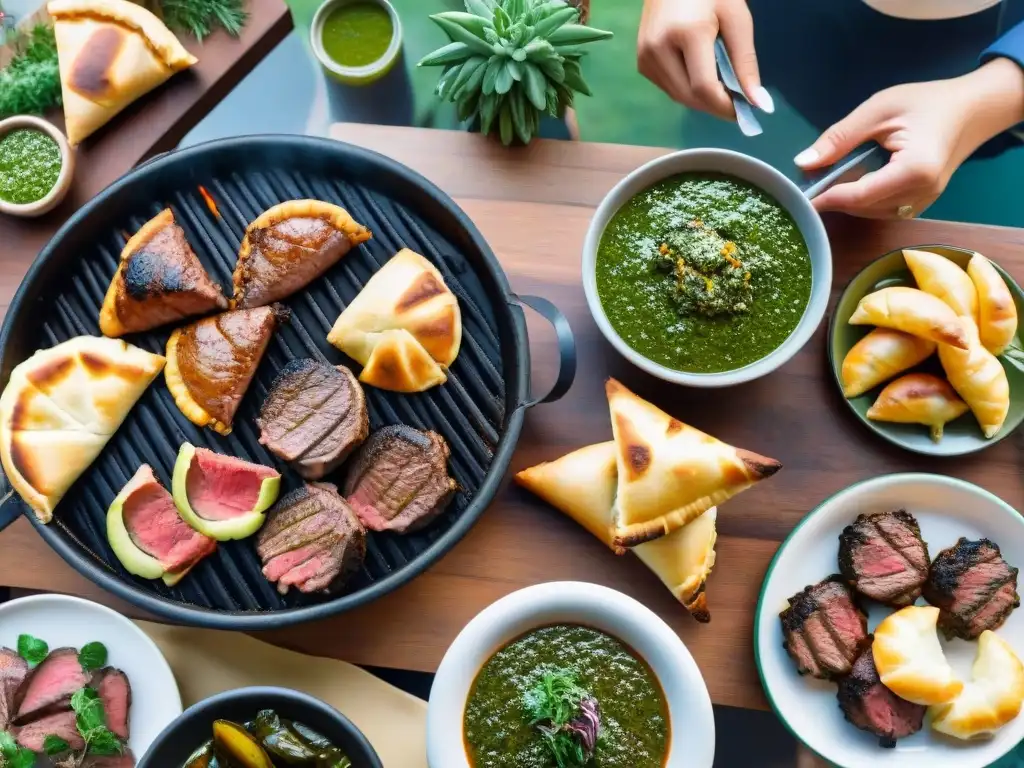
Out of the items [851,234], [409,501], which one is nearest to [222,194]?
[409,501]

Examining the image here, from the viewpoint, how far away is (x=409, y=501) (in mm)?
2125

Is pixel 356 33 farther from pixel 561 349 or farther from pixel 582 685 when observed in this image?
pixel 582 685

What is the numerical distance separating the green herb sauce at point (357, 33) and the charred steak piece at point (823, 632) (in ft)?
7.06

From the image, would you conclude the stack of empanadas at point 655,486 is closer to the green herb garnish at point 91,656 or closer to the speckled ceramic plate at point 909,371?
the speckled ceramic plate at point 909,371

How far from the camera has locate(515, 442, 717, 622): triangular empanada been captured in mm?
2119

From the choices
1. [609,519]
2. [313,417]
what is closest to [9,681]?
[313,417]

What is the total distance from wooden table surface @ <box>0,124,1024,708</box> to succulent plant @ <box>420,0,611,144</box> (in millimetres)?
126

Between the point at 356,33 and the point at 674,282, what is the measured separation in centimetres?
149

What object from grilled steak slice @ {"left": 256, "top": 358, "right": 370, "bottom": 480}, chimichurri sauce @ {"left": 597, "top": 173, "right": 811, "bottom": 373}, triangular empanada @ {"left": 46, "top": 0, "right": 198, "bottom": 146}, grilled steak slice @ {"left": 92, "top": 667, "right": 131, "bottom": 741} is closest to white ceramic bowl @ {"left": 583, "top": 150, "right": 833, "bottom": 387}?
chimichurri sauce @ {"left": 597, "top": 173, "right": 811, "bottom": 373}

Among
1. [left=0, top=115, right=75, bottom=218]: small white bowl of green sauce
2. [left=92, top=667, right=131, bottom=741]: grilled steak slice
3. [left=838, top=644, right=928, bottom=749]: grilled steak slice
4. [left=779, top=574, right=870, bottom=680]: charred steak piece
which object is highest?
[left=0, top=115, right=75, bottom=218]: small white bowl of green sauce

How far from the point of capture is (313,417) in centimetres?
215

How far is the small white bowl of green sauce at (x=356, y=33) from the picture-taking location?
2.78 m

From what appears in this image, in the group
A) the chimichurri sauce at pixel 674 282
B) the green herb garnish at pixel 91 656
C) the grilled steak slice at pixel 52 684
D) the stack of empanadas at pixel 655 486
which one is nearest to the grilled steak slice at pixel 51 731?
the grilled steak slice at pixel 52 684

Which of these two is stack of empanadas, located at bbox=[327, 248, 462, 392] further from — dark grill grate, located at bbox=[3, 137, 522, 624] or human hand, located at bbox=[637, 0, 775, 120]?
human hand, located at bbox=[637, 0, 775, 120]
